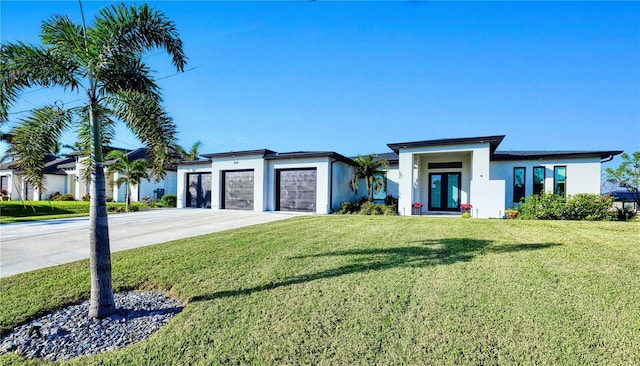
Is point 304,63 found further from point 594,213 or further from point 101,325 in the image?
point 594,213

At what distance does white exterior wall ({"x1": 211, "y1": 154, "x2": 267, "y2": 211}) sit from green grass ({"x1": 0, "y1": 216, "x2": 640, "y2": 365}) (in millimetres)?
10563

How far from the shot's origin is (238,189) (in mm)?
18156

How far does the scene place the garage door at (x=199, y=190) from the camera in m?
19.8

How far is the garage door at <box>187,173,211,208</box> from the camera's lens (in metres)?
19.8

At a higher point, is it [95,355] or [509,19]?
[509,19]

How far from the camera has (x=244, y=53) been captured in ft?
39.1

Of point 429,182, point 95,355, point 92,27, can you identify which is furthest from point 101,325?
point 429,182

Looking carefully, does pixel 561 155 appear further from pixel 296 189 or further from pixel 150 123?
pixel 150 123

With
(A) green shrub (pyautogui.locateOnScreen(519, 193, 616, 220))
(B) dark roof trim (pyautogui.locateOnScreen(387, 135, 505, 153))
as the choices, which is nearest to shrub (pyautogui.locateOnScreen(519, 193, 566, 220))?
(A) green shrub (pyautogui.locateOnScreen(519, 193, 616, 220))

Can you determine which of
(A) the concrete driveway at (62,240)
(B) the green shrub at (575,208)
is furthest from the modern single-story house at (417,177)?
(A) the concrete driveway at (62,240)

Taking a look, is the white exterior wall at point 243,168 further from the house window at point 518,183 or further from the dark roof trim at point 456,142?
the house window at point 518,183

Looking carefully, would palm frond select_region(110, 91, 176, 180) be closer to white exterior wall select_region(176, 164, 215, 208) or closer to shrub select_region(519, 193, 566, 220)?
shrub select_region(519, 193, 566, 220)

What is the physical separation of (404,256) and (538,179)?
13.9 m

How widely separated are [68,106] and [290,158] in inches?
503
